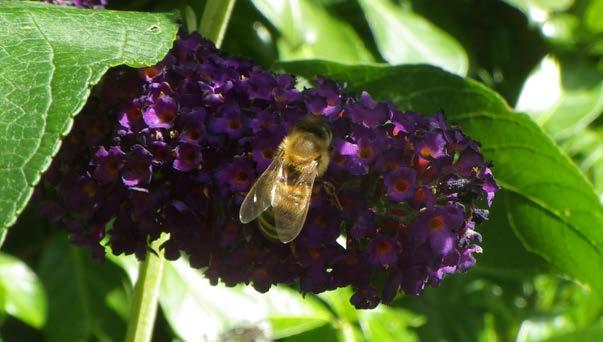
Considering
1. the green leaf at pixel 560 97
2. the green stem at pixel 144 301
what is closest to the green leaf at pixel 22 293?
the green stem at pixel 144 301

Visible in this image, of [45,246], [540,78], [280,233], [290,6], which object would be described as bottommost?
[45,246]

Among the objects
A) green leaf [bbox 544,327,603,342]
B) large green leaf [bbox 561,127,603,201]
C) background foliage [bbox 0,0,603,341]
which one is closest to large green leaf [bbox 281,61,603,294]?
background foliage [bbox 0,0,603,341]

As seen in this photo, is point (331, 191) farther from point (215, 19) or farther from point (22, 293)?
point (22, 293)

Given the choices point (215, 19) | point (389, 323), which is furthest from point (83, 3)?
point (389, 323)

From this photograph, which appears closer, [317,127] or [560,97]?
[317,127]

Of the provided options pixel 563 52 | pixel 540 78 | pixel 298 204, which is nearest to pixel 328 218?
pixel 298 204

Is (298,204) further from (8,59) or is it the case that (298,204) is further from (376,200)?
(8,59)
